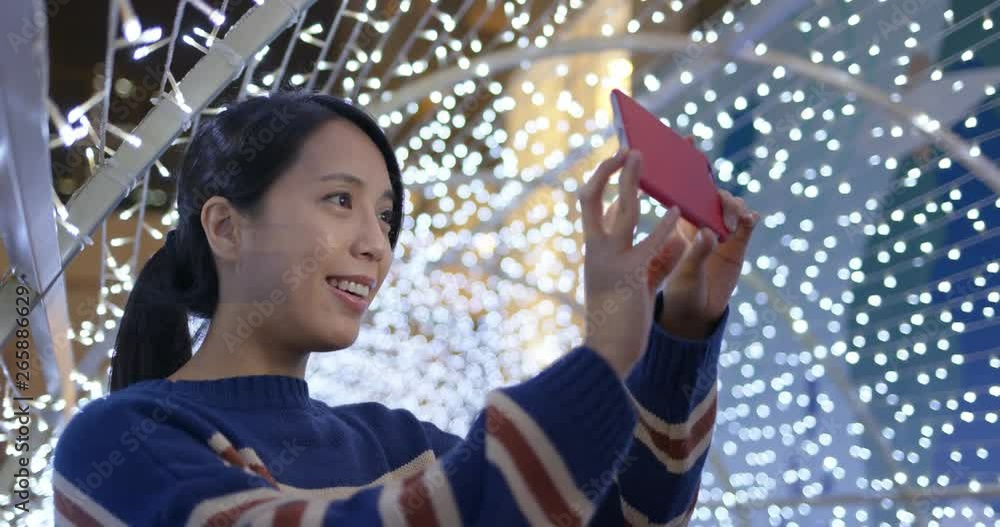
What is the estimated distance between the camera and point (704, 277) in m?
1.19

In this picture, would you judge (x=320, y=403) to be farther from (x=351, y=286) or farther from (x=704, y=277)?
(x=704, y=277)

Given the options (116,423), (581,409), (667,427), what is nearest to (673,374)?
(667,427)

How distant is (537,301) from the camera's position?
29.0ft

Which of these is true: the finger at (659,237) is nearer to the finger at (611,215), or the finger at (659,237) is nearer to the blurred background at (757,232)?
the finger at (611,215)

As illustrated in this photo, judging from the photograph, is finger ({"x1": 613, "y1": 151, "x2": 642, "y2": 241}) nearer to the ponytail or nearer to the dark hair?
the dark hair

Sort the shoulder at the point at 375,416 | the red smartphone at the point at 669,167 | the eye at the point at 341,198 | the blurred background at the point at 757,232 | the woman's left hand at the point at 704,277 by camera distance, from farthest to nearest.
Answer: the blurred background at the point at 757,232
the shoulder at the point at 375,416
the eye at the point at 341,198
the woman's left hand at the point at 704,277
the red smartphone at the point at 669,167

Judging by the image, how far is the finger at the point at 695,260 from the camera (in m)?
1.16

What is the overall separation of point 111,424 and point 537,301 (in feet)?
25.4

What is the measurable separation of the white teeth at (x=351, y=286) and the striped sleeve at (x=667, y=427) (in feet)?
0.93

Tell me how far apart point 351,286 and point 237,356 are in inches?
6.1

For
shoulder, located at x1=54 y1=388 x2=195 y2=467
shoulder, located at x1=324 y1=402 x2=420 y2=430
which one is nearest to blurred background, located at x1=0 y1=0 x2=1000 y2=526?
shoulder, located at x1=324 y1=402 x2=420 y2=430

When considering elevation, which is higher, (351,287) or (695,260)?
(351,287)

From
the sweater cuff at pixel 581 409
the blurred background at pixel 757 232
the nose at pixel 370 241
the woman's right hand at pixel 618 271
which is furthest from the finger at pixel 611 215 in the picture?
the blurred background at pixel 757 232

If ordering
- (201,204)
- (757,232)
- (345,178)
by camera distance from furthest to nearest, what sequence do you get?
1. (757,232)
2. (201,204)
3. (345,178)
